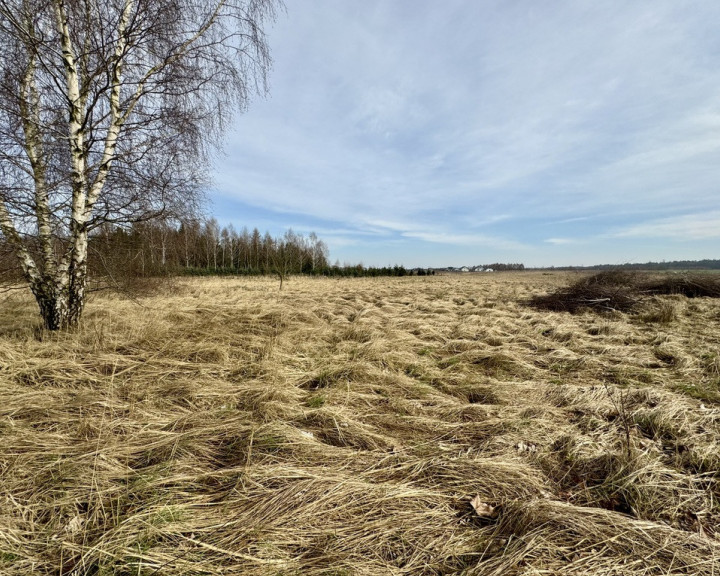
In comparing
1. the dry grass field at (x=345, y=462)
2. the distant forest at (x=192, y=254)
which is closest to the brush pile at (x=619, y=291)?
the dry grass field at (x=345, y=462)

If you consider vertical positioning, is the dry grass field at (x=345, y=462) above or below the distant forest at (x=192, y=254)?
below

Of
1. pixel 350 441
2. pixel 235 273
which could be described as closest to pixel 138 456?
pixel 350 441

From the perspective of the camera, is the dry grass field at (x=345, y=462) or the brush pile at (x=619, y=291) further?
the brush pile at (x=619, y=291)

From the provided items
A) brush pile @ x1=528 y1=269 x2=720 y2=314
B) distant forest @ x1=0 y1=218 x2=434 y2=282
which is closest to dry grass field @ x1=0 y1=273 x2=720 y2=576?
distant forest @ x1=0 y1=218 x2=434 y2=282

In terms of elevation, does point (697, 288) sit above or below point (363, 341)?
above

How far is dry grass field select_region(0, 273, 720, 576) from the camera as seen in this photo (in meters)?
1.40

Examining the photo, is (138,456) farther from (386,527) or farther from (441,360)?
(441,360)

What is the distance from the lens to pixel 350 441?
7.77ft

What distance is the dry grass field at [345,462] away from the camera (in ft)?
4.59

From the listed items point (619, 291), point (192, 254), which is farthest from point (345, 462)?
point (192, 254)

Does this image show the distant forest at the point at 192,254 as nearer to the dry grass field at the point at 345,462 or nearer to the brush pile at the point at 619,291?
the dry grass field at the point at 345,462

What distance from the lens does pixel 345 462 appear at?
2.09m

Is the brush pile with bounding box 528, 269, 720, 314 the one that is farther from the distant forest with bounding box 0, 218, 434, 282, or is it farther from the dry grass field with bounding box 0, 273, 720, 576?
the distant forest with bounding box 0, 218, 434, 282

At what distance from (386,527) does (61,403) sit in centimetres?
302
